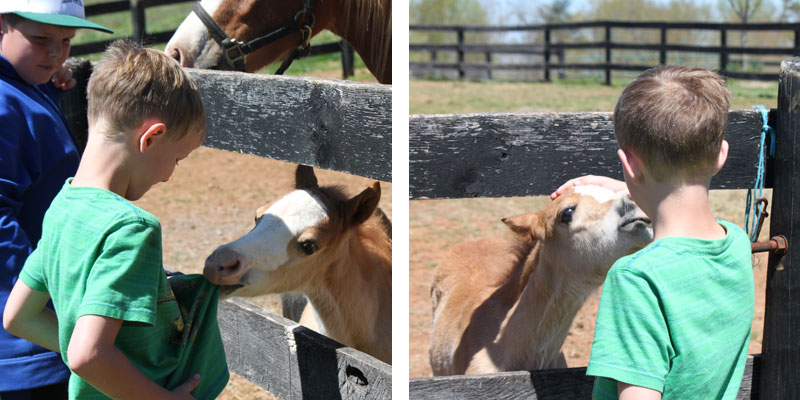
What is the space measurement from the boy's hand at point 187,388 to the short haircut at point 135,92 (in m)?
0.60

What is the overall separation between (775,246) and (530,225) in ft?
3.32

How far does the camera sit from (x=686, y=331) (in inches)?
59.7

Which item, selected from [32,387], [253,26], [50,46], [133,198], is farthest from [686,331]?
[253,26]

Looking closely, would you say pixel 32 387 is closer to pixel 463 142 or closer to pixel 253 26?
pixel 463 142

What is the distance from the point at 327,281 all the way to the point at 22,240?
1.25 metres

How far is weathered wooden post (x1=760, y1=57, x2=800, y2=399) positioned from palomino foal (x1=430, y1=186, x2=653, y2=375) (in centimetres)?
48

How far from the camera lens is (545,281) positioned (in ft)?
9.62

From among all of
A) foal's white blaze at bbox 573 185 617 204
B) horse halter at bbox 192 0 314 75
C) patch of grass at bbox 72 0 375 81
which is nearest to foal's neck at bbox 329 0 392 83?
horse halter at bbox 192 0 314 75

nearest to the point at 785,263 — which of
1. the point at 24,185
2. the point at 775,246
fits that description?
the point at 775,246

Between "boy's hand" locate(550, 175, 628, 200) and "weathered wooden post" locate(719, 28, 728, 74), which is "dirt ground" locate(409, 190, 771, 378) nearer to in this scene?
"boy's hand" locate(550, 175, 628, 200)

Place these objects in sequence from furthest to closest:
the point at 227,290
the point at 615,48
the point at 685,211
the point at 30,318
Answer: the point at 615,48 → the point at 227,290 → the point at 30,318 → the point at 685,211

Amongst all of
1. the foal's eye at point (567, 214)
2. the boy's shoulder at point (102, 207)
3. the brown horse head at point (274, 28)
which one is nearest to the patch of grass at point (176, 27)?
the brown horse head at point (274, 28)

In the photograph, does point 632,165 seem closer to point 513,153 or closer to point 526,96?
point 513,153

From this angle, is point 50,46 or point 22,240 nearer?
point 22,240
